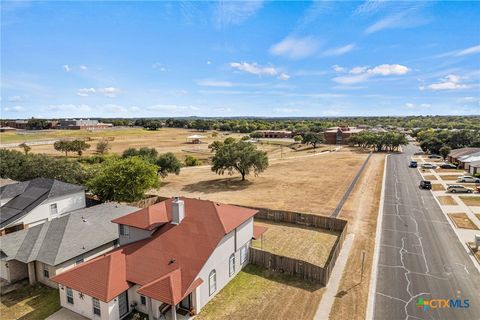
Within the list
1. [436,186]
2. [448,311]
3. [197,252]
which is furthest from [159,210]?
[436,186]

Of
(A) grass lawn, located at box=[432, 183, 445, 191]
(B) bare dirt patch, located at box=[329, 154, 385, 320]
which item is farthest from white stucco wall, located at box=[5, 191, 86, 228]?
A: (A) grass lawn, located at box=[432, 183, 445, 191]

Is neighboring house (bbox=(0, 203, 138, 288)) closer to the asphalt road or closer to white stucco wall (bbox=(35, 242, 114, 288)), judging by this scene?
white stucco wall (bbox=(35, 242, 114, 288))

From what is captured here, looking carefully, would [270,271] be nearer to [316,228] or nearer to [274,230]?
[274,230]

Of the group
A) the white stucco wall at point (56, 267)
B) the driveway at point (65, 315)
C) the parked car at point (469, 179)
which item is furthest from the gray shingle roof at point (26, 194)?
the parked car at point (469, 179)

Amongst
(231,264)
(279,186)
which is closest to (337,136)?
(279,186)

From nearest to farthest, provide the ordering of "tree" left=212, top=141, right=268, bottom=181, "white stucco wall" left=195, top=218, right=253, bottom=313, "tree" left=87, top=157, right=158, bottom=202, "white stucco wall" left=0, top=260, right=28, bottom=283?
"white stucco wall" left=195, top=218, right=253, bottom=313, "white stucco wall" left=0, top=260, right=28, bottom=283, "tree" left=87, top=157, right=158, bottom=202, "tree" left=212, top=141, right=268, bottom=181
